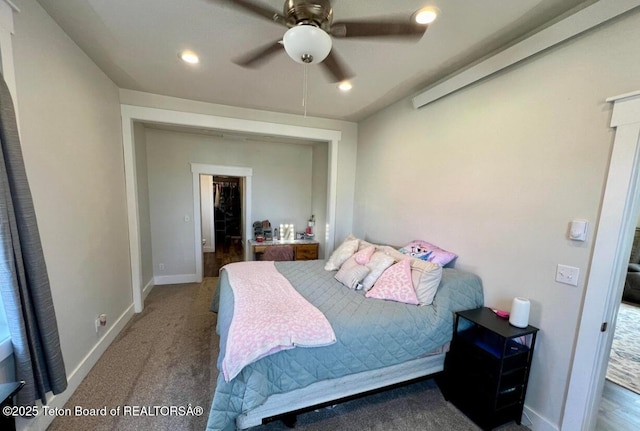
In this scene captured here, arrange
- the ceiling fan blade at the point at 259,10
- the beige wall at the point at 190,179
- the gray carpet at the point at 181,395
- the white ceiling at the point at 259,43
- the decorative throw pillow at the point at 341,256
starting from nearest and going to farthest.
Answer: the ceiling fan blade at the point at 259,10, the white ceiling at the point at 259,43, the gray carpet at the point at 181,395, the decorative throw pillow at the point at 341,256, the beige wall at the point at 190,179

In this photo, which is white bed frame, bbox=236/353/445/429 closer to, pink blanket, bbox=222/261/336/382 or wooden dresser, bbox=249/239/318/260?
pink blanket, bbox=222/261/336/382

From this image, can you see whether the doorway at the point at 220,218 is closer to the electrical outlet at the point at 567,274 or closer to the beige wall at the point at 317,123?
the beige wall at the point at 317,123

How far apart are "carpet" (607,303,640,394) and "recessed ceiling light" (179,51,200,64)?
15.4 feet

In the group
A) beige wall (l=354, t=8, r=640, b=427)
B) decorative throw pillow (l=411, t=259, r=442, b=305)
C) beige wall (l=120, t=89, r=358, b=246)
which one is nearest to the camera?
beige wall (l=354, t=8, r=640, b=427)

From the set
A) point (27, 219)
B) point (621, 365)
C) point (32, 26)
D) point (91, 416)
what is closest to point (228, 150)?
point (32, 26)

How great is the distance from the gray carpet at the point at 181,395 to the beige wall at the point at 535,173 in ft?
2.52

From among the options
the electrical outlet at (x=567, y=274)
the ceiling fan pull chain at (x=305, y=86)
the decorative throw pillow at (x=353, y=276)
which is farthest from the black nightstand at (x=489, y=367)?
the ceiling fan pull chain at (x=305, y=86)

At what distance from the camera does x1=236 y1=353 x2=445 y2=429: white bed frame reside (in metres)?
1.58

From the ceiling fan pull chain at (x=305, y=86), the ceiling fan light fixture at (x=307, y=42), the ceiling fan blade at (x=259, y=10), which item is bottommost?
the ceiling fan light fixture at (x=307, y=42)

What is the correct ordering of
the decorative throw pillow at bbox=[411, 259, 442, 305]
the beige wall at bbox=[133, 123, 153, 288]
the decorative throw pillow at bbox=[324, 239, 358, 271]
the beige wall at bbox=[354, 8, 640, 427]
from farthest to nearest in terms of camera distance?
1. the beige wall at bbox=[133, 123, 153, 288]
2. the decorative throw pillow at bbox=[324, 239, 358, 271]
3. the decorative throw pillow at bbox=[411, 259, 442, 305]
4. the beige wall at bbox=[354, 8, 640, 427]

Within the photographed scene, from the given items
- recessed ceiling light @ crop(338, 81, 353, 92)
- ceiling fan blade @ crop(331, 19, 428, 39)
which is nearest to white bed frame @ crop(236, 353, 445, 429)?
ceiling fan blade @ crop(331, 19, 428, 39)

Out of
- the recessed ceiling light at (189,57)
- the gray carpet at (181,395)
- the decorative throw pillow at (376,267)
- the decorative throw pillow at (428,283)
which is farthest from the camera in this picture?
the decorative throw pillow at (376,267)

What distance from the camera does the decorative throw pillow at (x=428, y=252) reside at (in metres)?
2.33

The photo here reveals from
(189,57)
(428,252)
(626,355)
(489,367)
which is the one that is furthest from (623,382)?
(189,57)
